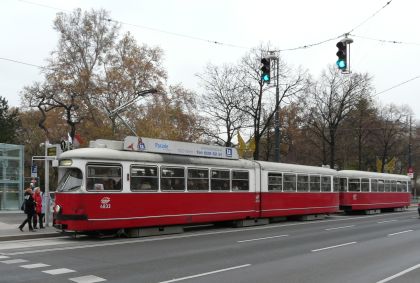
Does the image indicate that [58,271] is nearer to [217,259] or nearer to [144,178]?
[217,259]

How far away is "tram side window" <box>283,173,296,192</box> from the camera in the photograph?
25.2 metres

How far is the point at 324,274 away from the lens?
1009cm

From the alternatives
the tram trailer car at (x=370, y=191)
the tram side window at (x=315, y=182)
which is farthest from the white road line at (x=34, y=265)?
the tram trailer car at (x=370, y=191)

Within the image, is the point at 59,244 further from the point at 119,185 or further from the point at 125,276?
the point at 125,276

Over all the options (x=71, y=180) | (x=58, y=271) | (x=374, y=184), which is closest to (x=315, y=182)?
(x=374, y=184)

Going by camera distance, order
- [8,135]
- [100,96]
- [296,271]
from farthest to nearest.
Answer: [8,135] < [100,96] < [296,271]

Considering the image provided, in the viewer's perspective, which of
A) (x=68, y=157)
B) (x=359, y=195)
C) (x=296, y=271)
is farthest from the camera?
(x=359, y=195)

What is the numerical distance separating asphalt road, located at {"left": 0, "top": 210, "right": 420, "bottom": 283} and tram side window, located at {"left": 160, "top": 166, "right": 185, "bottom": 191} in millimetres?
1865

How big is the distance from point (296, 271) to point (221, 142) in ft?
104

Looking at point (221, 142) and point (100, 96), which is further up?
point (100, 96)

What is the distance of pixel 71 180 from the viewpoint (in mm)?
16219

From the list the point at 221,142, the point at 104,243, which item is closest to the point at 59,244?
the point at 104,243

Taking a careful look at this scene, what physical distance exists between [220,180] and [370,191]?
1837 cm

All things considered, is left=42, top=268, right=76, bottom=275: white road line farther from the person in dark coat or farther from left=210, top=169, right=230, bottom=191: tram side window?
left=210, top=169, right=230, bottom=191: tram side window
